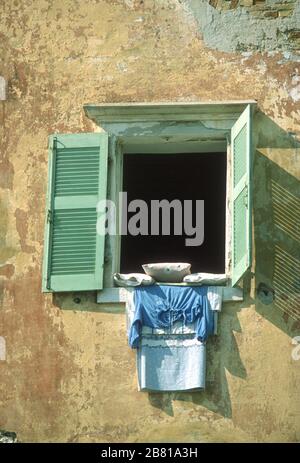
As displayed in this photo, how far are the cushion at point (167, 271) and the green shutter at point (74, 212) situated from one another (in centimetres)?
41

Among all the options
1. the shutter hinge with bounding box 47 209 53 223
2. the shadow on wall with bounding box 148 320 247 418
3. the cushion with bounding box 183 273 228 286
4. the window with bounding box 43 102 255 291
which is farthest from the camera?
the shutter hinge with bounding box 47 209 53 223

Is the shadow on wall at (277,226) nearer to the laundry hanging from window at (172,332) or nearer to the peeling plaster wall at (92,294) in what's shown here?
the peeling plaster wall at (92,294)

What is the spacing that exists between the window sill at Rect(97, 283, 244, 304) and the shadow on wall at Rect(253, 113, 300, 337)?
17cm

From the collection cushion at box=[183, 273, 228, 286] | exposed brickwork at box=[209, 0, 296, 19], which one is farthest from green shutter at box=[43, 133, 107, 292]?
exposed brickwork at box=[209, 0, 296, 19]

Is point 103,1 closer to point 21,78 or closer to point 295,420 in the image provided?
point 21,78

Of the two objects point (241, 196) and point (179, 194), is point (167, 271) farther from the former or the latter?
point (179, 194)

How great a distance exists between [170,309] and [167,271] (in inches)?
12.5

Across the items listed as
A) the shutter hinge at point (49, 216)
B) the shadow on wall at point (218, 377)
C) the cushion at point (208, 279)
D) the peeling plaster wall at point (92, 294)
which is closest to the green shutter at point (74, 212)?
the shutter hinge at point (49, 216)

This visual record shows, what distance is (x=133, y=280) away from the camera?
970cm

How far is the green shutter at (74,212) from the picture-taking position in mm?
9805

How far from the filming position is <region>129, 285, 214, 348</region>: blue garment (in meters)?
9.55

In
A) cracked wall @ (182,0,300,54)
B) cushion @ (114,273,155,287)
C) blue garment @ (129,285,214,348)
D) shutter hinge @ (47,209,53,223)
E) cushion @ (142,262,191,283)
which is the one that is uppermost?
cracked wall @ (182,0,300,54)

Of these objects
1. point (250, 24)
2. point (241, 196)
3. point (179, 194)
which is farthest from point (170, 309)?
point (179, 194)

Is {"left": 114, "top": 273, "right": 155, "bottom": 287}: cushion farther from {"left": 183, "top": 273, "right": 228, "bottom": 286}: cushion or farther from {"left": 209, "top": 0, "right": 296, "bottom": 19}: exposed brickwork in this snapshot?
{"left": 209, "top": 0, "right": 296, "bottom": 19}: exposed brickwork
